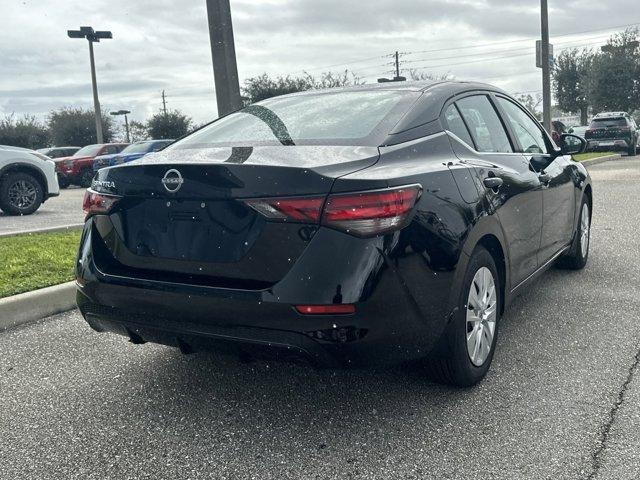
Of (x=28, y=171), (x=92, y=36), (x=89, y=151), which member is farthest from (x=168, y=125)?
(x=28, y=171)

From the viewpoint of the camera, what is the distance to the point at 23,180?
10.8 metres

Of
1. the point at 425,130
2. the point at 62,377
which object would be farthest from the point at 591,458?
the point at 62,377

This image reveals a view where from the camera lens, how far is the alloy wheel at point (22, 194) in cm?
1070

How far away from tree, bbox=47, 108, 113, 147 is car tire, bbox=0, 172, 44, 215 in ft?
126

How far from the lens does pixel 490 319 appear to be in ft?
10.8

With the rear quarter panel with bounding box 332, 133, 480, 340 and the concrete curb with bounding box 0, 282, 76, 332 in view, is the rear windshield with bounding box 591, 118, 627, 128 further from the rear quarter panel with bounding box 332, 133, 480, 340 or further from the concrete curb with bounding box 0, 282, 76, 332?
the rear quarter panel with bounding box 332, 133, 480, 340

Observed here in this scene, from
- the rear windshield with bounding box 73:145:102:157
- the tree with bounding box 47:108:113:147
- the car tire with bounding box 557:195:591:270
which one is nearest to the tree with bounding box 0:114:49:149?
the tree with bounding box 47:108:113:147

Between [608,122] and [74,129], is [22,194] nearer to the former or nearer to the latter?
[608,122]

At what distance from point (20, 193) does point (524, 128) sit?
29.3ft

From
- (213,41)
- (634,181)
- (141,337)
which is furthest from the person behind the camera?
(634,181)

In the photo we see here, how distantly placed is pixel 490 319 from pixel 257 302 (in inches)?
53.0

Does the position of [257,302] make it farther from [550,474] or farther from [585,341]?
[585,341]

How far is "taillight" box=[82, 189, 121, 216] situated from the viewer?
2959mm

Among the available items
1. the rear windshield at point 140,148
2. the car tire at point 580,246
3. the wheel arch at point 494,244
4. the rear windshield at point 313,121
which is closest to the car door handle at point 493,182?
the wheel arch at point 494,244
